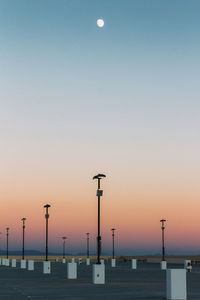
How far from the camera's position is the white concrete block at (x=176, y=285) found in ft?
75.1

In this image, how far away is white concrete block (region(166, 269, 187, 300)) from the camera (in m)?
22.9

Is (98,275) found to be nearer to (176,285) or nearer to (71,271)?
(71,271)

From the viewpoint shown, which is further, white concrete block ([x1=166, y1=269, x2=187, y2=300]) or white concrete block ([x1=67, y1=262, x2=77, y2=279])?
white concrete block ([x1=67, y1=262, x2=77, y2=279])

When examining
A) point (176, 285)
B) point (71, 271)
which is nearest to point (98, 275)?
point (71, 271)

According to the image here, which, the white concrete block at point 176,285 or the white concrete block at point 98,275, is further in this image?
the white concrete block at point 98,275

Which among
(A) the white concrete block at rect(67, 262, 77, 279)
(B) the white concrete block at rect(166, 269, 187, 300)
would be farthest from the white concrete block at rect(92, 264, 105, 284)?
(B) the white concrete block at rect(166, 269, 187, 300)

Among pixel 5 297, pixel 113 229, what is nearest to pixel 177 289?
pixel 5 297

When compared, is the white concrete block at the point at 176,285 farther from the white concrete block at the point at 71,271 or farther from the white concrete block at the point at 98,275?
the white concrete block at the point at 71,271

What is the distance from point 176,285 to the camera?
2305 cm

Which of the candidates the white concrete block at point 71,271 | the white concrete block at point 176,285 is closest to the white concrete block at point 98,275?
the white concrete block at point 71,271

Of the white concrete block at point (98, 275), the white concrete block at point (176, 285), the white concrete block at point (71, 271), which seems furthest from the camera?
the white concrete block at point (71, 271)

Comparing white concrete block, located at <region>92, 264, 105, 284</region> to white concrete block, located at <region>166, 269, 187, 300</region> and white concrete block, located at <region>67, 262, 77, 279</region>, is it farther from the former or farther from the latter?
white concrete block, located at <region>166, 269, 187, 300</region>

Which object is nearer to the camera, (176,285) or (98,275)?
(176,285)

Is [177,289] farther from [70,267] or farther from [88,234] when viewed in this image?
[88,234]
